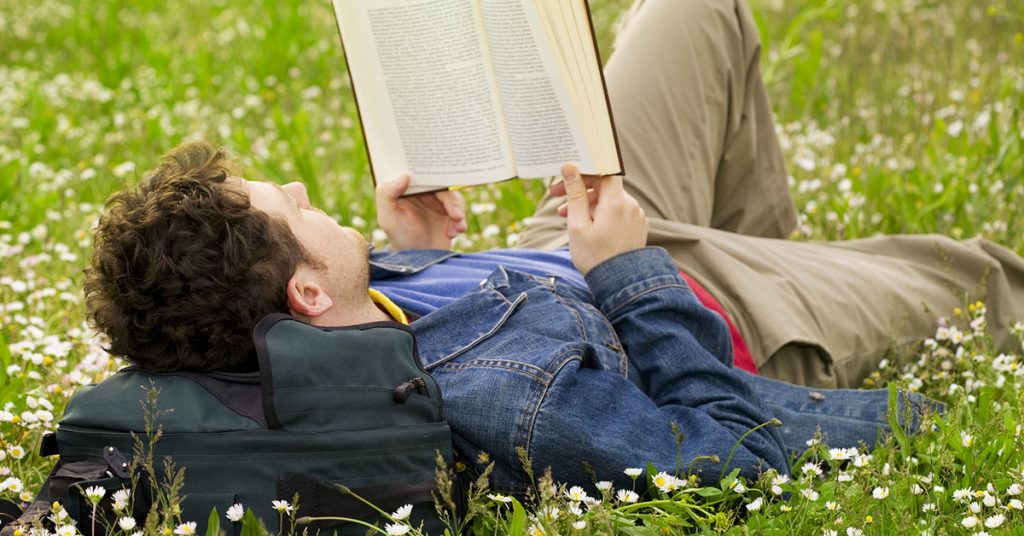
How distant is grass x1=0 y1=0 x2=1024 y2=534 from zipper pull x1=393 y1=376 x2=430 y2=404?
0.22 meters

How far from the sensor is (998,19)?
642 cm

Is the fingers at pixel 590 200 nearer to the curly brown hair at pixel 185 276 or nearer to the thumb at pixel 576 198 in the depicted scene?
the thumb at pixel 576 198

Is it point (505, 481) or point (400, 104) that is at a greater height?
point (400, 104)

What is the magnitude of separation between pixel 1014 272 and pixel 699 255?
3.15 ft

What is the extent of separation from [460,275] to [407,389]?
72 centimetres

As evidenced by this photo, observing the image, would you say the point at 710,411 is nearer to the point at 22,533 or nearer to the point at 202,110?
the point at 22,533

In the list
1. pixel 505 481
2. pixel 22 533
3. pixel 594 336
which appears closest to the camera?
pixel 22 533

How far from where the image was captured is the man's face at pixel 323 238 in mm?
2213

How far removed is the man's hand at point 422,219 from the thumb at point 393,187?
4 centimetres

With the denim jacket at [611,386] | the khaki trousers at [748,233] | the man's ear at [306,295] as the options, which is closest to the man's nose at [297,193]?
the man's ear at [306,295]

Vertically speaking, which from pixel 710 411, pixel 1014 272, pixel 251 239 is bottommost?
pixel 1014 272

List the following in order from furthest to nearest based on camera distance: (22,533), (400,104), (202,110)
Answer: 1. (202,110)
2. (400,104)
3. (22,533)

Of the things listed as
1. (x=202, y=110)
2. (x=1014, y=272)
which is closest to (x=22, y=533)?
(x=1014, y=272)

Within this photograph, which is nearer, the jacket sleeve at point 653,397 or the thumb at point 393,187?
the jacket sleeve at point 653,397
